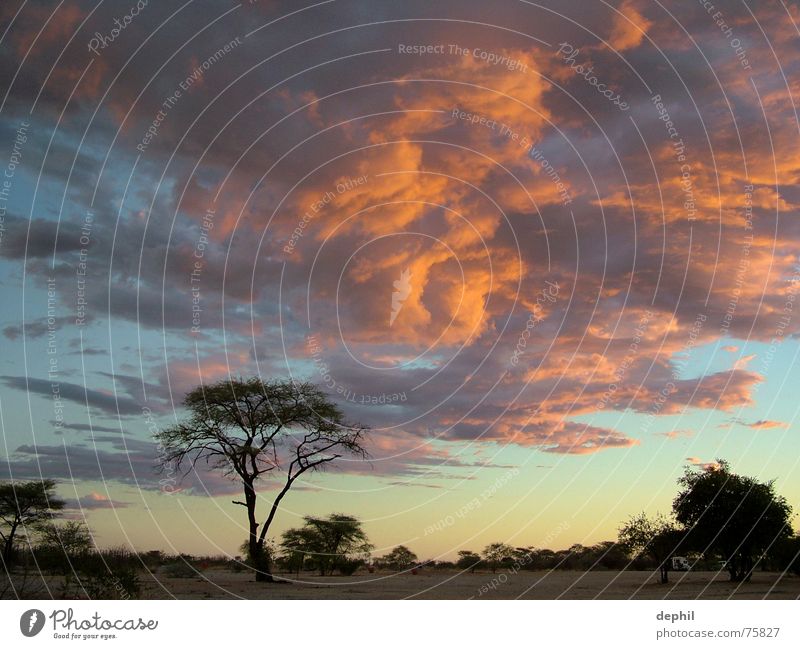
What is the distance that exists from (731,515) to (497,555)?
89.0 ft

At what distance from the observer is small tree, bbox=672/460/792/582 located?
4656 cm

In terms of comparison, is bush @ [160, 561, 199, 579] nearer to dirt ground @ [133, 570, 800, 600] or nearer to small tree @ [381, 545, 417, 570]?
dirt ground @ [133, 570, 800, 600]

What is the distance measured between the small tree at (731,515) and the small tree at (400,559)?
25.6m

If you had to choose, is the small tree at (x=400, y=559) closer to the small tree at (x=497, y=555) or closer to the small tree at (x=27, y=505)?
the small tree at (x=497, y=555)

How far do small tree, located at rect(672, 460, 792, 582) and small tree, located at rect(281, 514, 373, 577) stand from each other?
2354 cm

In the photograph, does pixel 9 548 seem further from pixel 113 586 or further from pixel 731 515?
pixel 731 515

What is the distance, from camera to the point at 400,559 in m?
67.8

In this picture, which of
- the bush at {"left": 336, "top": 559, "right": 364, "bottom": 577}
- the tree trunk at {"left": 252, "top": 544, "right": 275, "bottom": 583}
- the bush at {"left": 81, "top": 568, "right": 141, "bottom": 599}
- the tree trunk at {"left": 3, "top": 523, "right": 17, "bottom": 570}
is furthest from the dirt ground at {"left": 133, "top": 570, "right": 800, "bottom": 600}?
the tree trunk at {"left": 3, "top": 523, "right": 17, "bottom": 570}

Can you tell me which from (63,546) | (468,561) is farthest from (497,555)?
(63,546)
